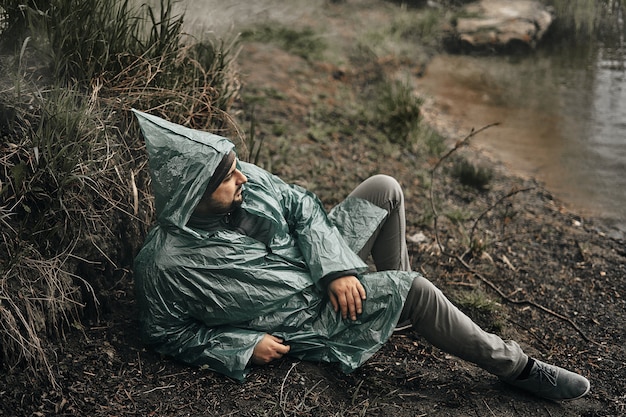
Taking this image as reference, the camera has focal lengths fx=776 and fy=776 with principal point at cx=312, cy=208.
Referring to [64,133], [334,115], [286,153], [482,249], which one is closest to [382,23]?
[334,115]

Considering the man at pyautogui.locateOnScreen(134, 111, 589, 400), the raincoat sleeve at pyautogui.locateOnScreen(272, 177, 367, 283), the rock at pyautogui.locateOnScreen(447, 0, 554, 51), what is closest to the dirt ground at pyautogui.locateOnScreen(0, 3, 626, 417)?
the man at pyautogui.locateOnScreen(134, 111, 589, 400)

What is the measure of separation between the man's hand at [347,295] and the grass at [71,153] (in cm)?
98

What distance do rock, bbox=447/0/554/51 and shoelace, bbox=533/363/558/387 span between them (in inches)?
220

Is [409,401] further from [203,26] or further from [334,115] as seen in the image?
[334,115]

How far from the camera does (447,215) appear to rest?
15.9 feet

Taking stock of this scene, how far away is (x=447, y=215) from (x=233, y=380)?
224cm

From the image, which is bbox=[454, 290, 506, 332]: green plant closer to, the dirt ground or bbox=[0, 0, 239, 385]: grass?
the dirt ground

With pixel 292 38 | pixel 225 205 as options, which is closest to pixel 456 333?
pixel 225 205

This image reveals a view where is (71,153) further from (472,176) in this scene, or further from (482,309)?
(472,176)

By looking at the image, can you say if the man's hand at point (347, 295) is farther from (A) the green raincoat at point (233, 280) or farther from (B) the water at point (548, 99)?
(B) the water at point (548, 99)

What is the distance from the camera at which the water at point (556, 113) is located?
5.73 metres

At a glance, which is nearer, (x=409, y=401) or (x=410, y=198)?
(x=409, y=401)

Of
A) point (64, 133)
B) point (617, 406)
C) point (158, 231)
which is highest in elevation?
point (64, 133)

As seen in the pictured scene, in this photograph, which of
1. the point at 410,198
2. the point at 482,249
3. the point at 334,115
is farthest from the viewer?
the point at 334,115
